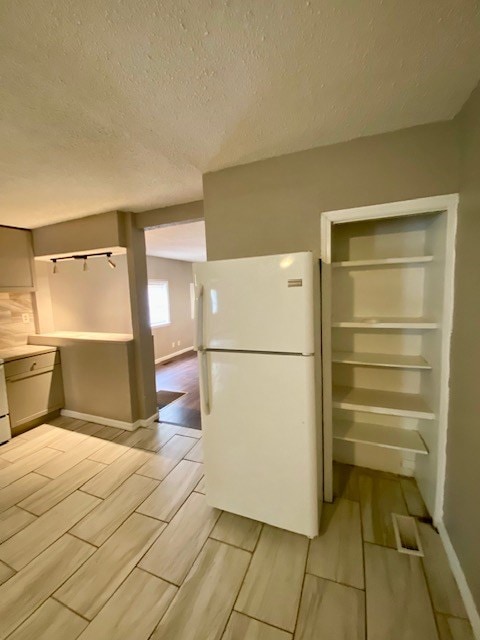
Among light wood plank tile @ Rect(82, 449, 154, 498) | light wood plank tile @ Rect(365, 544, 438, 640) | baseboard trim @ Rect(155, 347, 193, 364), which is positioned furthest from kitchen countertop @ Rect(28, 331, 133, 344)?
light wood plank tile @ Rect(365, 544, 438, 640)

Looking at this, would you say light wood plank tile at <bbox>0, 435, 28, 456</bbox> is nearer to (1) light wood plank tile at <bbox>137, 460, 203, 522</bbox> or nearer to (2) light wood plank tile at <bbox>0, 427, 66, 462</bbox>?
(2) light wood plank tile at <bbox>0, 427, 66, 462</bbox>

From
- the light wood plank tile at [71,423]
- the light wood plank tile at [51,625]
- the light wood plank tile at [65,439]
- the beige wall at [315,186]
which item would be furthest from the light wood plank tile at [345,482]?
the light wood plank tile at [71,423]

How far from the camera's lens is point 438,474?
1.56 metres

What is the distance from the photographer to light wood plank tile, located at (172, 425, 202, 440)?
9.24 feet

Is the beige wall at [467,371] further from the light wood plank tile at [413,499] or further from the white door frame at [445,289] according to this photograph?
the light wood plank tile at [413,499]

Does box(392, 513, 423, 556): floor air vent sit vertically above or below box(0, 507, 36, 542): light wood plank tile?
above

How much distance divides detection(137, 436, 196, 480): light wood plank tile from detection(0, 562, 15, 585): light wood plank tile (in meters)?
0.90

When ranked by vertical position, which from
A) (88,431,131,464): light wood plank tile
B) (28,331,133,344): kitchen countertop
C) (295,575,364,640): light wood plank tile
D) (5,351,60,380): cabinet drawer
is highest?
(28,331,133,344): kitchen countertop

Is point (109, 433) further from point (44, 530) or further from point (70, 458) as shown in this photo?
point (44, 530)

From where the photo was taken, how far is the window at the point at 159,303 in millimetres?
6047

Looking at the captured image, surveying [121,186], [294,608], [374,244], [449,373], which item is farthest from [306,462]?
[121,186]

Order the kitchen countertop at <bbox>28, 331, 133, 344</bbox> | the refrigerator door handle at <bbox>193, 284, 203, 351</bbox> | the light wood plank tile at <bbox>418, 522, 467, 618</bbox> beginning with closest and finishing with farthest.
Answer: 1. the light wood plank tile at <bbox>418, 522, 467, 618</bbox>
2. the refrigerator door handle at <bbox>193, 284, 203, 351</bbox>
3. the kitchen countertop at <bbox>28, 331, 133, 344</bbox>

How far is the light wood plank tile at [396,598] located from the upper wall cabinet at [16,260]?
4107mm

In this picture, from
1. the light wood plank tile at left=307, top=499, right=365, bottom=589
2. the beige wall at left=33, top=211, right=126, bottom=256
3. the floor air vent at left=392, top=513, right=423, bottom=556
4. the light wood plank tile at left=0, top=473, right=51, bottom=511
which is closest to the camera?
the light wood plank tile at left=307, top=499, right=365, bottom=589
